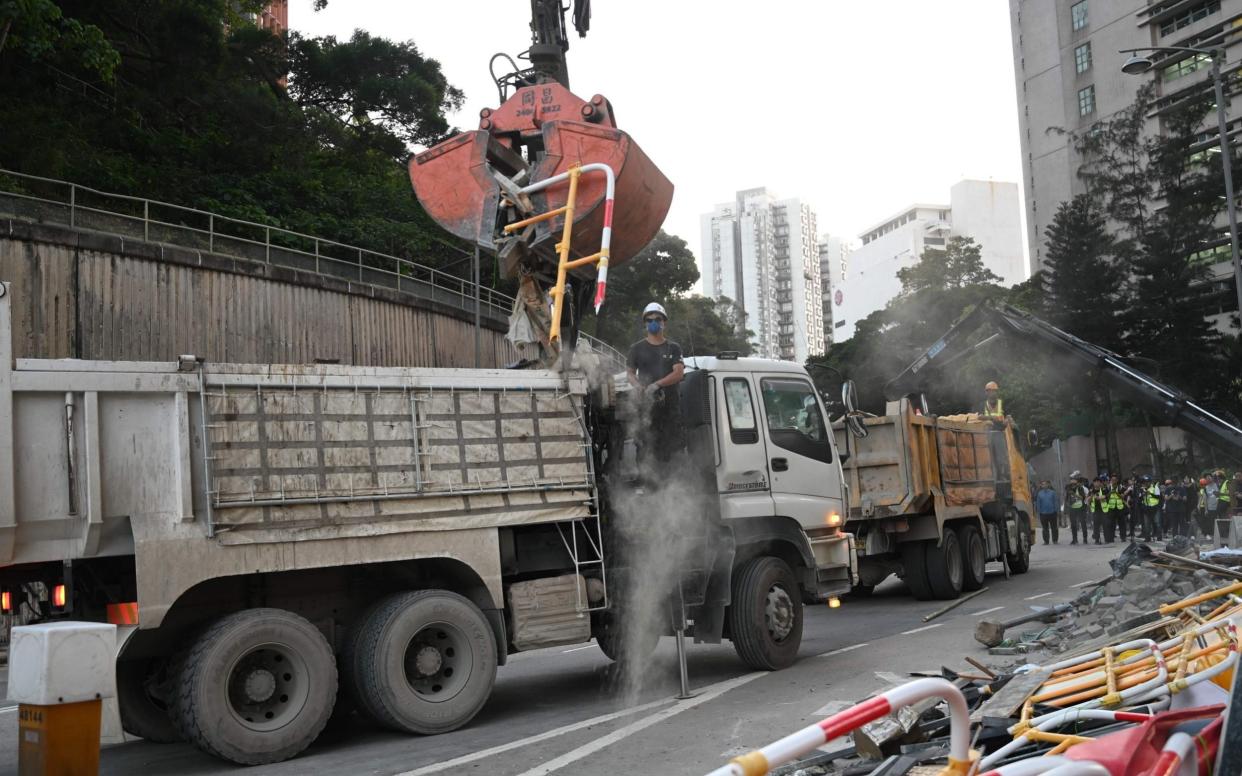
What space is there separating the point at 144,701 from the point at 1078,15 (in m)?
68.8

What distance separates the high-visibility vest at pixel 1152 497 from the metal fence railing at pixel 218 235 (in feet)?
42.8

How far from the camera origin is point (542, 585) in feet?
25.1

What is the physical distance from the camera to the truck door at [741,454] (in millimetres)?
8727

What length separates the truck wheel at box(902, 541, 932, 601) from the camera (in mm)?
14000


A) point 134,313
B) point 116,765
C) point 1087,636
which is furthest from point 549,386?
point 134,313

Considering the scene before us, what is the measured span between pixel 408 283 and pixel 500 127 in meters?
18.0

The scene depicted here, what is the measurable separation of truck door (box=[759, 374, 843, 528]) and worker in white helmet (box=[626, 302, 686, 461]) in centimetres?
107

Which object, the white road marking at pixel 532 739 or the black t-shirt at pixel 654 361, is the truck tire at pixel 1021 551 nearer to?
the black t-shirt at pixel 654 361

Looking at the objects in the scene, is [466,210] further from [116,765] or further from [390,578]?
[116,765]

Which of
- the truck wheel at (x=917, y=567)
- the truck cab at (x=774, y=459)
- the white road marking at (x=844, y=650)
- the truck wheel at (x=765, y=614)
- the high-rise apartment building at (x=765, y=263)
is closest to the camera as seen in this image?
the truck wheel at (x=765, y=614)

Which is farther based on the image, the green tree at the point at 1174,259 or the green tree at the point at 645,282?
the green tree at the point at 645,282

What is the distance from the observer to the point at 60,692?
16.8 ft

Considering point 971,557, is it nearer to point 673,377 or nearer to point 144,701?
point 673,377

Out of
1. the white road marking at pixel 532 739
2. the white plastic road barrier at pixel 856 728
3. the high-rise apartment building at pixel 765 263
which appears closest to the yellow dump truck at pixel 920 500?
the white road marking at pixel 532 739
